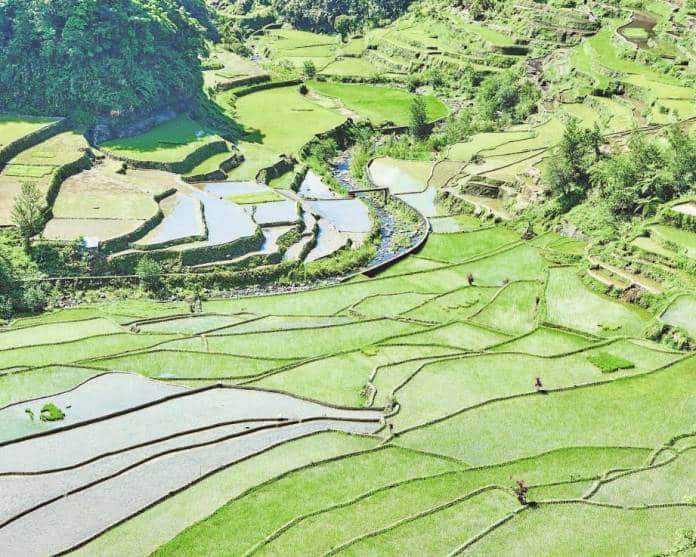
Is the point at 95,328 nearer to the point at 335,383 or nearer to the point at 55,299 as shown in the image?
the point at 55,299

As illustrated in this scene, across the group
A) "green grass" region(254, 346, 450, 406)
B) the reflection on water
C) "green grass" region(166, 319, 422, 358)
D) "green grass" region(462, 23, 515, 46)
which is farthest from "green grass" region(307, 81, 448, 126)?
"green grass" region(254, 346, 450, 406)

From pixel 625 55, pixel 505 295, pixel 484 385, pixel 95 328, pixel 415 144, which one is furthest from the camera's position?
pixel 625 55

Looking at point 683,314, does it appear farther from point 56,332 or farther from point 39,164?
point 39,164

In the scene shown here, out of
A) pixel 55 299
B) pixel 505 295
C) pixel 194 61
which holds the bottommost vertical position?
pixel 55 299

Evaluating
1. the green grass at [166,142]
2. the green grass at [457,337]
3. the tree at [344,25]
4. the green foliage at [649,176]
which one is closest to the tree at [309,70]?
the tree at [344,25]

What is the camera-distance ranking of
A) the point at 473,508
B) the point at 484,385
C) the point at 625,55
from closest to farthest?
the point at 473,508, the point at 484,385, the point at 625,55

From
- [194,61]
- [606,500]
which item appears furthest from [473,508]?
[194,61]

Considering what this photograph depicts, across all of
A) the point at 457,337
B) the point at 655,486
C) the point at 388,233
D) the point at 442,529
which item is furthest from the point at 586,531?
the point at 388,233

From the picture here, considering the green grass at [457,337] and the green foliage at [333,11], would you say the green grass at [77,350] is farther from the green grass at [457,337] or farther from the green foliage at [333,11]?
the green foliage at [333,11]
